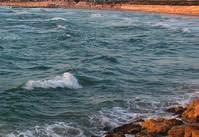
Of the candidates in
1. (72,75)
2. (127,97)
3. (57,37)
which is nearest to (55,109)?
(127,97)

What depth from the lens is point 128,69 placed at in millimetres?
33000

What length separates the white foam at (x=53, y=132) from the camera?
18.6 metres

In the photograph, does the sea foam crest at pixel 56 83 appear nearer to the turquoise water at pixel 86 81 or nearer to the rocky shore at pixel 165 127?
the turquoise water at pixel 86 81

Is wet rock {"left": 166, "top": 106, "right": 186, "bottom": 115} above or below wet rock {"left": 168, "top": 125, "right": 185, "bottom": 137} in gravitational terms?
below

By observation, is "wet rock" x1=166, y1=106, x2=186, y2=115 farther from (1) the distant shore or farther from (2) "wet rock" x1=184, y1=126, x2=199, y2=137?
(1) the distant shore

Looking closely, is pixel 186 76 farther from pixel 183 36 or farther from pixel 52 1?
pixel 52 1

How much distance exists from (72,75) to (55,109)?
265 inches

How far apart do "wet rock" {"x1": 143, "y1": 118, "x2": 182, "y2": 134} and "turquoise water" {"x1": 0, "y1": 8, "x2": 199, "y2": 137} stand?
1.95 m

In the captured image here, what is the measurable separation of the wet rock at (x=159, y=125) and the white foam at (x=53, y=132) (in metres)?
2.61

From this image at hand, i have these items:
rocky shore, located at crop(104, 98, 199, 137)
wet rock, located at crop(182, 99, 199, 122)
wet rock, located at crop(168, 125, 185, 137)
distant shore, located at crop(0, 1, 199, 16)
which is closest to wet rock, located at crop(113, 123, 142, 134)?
rocky shore, located at crop(104, 98, 199, 137)

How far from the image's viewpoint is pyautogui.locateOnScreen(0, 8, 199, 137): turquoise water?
2080 centimetres

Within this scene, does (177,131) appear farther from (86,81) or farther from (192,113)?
(86,81)

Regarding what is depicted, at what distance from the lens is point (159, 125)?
1855 cm

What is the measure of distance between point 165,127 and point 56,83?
1015 centimetres
